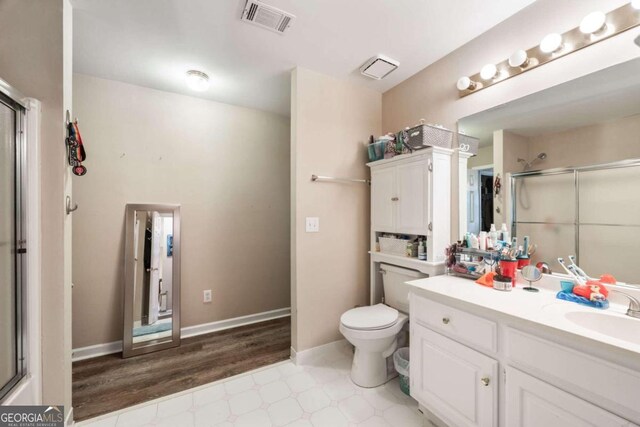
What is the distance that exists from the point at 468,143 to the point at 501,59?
1.72 feet

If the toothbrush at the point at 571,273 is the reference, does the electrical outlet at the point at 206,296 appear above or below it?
below

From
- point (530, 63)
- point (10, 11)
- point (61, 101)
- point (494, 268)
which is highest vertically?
point (10, 11)

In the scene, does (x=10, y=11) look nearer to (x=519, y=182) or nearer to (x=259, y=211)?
(x=259, y=211)

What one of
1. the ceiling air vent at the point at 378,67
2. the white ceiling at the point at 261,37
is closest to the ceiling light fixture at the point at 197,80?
the white ceiling at the point at 261,37

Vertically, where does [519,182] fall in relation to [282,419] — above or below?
above

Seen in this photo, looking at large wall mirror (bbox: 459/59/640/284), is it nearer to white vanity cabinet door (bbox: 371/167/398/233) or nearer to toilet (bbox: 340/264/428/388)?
white vanity cabinet door (bbox: 371/167/398/233)

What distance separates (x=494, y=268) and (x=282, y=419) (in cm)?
156

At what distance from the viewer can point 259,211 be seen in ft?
9.56

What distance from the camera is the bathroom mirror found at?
222 centimetres

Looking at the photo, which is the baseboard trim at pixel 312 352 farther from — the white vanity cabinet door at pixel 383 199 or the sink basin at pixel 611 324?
the sink basin at pixel 611 324

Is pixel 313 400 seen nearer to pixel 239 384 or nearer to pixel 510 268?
pixel 239 384

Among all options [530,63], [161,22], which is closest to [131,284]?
[161,22]

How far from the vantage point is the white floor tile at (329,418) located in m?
1.45

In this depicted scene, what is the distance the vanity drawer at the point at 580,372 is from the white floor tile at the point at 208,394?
1.71 metres
